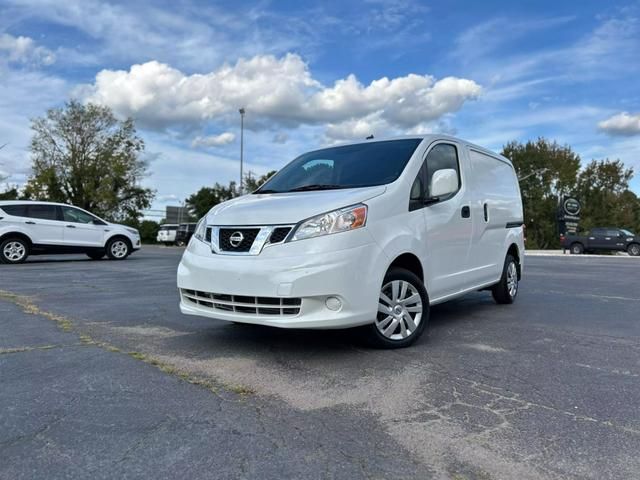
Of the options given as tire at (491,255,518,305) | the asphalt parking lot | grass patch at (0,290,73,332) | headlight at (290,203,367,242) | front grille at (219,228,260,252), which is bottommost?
the asphalt parking lot

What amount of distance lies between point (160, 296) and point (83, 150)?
1653 inches

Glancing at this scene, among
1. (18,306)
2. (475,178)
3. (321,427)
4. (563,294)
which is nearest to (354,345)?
(321,427)

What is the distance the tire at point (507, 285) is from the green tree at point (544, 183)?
170 ft

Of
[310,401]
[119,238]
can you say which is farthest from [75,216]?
[310,401]

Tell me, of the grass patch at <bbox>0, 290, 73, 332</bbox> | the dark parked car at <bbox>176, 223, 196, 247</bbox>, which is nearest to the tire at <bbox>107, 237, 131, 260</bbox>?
the grass patch at <bbox>0, 290, 73, 332</bbox>

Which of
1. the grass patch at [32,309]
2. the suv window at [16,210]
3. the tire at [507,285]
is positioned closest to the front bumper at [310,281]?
the grass patch at [32,309]

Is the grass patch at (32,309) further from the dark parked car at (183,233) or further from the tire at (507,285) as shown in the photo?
the dark parked car at (183,233)

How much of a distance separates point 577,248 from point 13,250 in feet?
99.3

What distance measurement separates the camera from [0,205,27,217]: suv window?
13.5 metres

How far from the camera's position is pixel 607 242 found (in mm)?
31078

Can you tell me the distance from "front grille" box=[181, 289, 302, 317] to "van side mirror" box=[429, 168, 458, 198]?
1.80 meters

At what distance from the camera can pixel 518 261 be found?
7.41 meters

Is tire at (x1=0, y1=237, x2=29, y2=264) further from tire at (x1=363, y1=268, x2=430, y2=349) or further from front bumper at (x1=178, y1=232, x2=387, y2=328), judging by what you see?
tire at (x1=363, y1=268, x2=430, y2=349)

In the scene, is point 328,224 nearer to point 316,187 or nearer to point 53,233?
point 316,187
